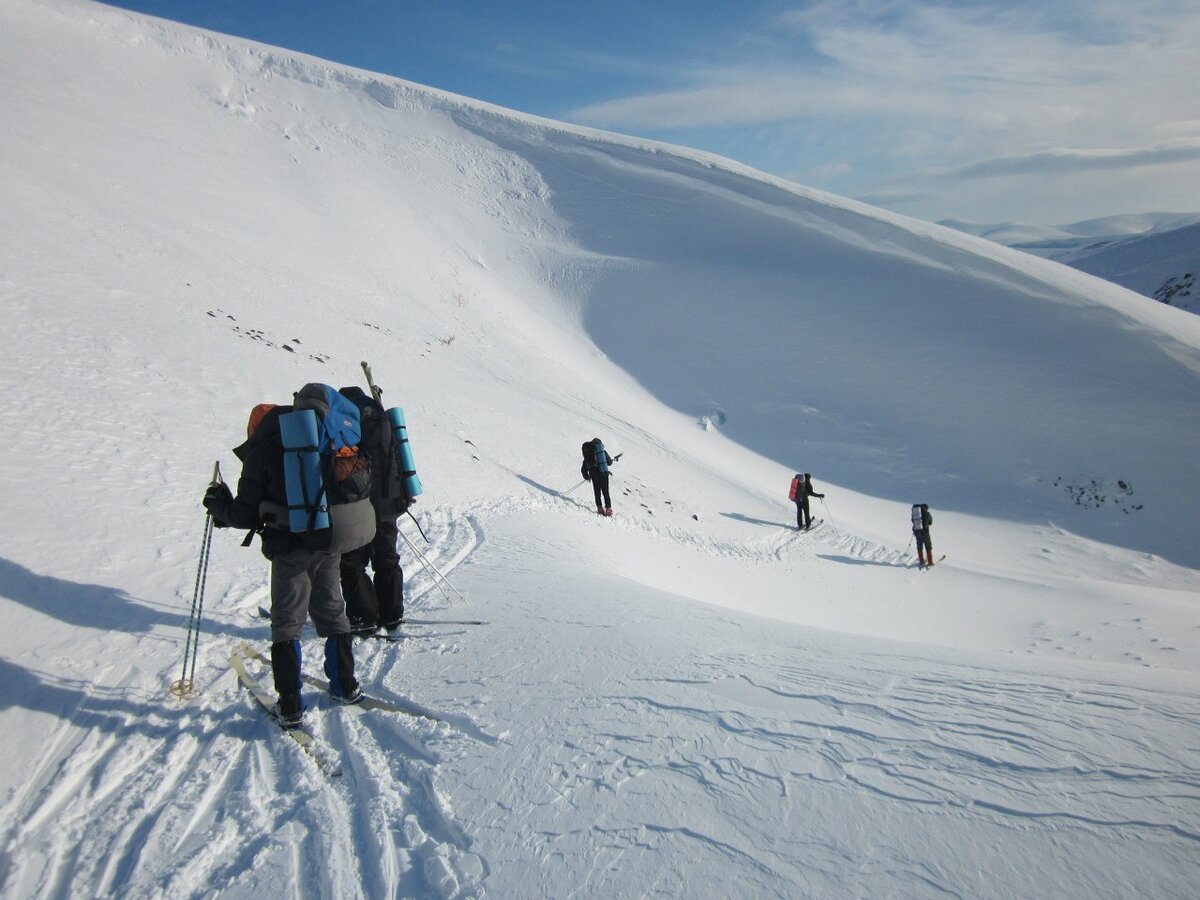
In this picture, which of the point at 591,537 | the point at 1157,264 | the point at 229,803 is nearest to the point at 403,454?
the point at 229,803

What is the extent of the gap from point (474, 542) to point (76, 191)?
1757 centimetres

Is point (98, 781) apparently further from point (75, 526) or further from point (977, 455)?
point (977, 455)

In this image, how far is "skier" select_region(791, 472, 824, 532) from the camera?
15320mm

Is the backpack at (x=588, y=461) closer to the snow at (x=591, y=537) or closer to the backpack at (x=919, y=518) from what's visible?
the snow at (x=591, y=537)

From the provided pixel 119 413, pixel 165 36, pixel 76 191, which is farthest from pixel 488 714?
pixel 165 36

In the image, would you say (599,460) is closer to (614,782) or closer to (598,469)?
(598,469)

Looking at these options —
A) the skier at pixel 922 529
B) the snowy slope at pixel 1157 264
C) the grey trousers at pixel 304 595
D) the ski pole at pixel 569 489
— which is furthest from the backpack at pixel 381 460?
the snowy slope at pixel 1157 264

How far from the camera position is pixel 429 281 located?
26812mm

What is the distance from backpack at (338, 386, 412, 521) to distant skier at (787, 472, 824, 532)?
11613mm

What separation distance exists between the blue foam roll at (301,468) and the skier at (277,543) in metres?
0.12

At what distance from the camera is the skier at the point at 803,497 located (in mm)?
15320

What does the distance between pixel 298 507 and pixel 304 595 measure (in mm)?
619

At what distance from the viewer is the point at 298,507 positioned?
12.2ft

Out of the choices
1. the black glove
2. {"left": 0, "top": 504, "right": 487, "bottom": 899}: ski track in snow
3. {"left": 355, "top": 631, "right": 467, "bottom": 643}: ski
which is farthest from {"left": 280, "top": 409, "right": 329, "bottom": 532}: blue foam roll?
{"left": 355, "top": 631, "right": 467, "bottom": 643}: ski
